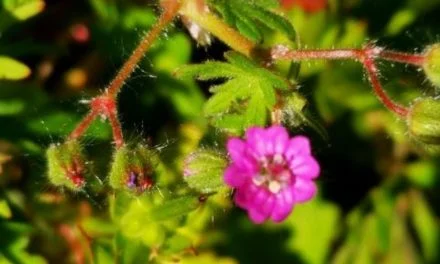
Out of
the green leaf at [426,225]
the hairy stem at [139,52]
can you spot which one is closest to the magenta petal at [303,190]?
the hairy stem at [139,52]

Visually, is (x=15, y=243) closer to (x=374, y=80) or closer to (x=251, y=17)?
(x=251, y=17)

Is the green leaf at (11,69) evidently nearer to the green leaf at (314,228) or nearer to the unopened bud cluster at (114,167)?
the unopened bud cluster at (114,167)

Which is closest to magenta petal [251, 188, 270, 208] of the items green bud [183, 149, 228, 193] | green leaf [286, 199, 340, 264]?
green bud [183, 149, 228, 193]

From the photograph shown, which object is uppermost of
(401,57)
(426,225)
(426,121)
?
(426,225)

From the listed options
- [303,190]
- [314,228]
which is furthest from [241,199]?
[314,228]

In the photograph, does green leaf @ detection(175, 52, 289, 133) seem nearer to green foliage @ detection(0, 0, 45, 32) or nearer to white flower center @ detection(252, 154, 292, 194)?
white flower center @ detection(252, 154, 292, 194)
